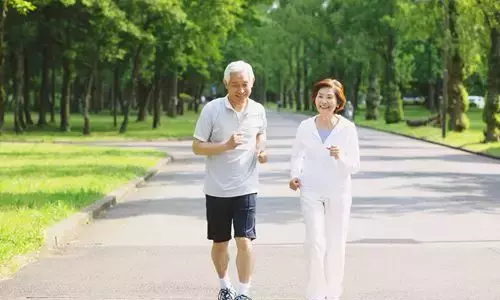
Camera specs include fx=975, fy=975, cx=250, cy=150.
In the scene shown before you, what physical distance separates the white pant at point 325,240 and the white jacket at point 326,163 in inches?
2.4

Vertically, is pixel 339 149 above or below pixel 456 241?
above

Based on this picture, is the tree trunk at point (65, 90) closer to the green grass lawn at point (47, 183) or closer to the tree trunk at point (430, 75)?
the green grass lawn at point (47, 183)

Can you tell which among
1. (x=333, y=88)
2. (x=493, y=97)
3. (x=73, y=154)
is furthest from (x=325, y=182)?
(x=493, y=97)

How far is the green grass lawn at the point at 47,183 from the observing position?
10.5m

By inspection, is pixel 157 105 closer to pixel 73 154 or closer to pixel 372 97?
pixel 372 97

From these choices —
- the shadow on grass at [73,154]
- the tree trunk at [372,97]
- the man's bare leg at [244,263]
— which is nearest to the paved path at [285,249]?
the man's bare leg at [244,263]

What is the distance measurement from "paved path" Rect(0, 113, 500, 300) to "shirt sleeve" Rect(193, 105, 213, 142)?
149 cm

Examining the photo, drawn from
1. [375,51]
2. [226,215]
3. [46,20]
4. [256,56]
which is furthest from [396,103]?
[226,215]

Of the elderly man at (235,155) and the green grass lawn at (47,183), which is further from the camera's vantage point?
the green grass lawn at (47,183)

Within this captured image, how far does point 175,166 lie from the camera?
2483cm

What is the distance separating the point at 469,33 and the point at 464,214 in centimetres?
2691

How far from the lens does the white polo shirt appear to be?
6.93 m

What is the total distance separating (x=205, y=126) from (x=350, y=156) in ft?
3.44

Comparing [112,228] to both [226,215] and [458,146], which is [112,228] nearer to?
[226,215]
